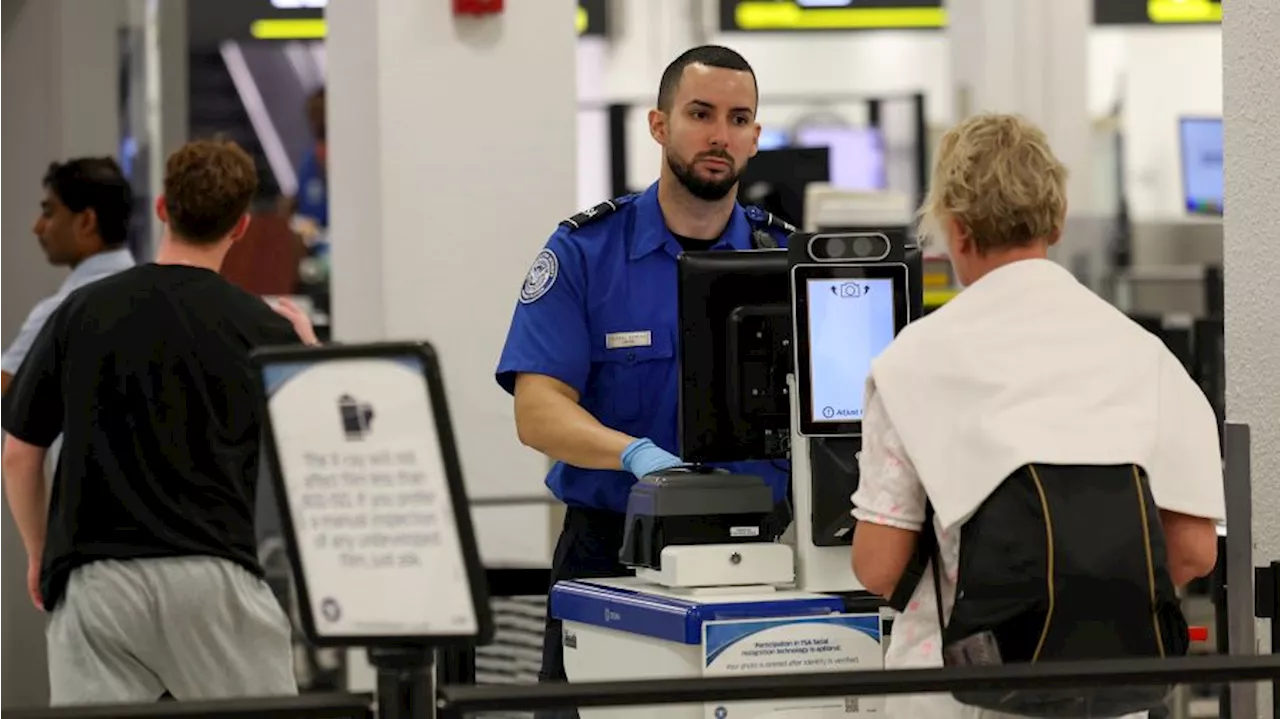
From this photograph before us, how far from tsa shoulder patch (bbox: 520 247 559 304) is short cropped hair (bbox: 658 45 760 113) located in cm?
34

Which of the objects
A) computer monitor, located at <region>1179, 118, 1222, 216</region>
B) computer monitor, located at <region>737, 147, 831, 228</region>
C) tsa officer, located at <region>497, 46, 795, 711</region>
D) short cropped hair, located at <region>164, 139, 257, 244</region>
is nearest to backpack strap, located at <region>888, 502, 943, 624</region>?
tsa officer, located at <region>497, 46, 795, 711</region>

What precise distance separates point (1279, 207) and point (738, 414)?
44.6 inches

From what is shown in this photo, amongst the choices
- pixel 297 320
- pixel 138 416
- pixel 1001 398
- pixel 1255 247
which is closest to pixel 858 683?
pixel 1001 398

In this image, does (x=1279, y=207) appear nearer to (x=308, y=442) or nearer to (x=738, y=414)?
(x=738, y=414)

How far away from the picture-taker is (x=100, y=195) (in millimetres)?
5266

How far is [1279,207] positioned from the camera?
384 cm

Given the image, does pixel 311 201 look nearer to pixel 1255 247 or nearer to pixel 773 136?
pixel 773 136

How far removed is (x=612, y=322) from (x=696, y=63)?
1.59 ft

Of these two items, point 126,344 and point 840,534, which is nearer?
point 840,534

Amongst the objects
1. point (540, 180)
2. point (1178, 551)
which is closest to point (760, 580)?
point (1178, 551)

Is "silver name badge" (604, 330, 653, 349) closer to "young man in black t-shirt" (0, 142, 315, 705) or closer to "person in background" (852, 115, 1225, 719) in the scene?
"young man in black t-shirt" (0, 142, 315, 705)

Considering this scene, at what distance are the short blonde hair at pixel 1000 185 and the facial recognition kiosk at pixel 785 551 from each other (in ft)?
1.34

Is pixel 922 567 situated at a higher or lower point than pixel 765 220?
lower

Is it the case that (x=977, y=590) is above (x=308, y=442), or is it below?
below
